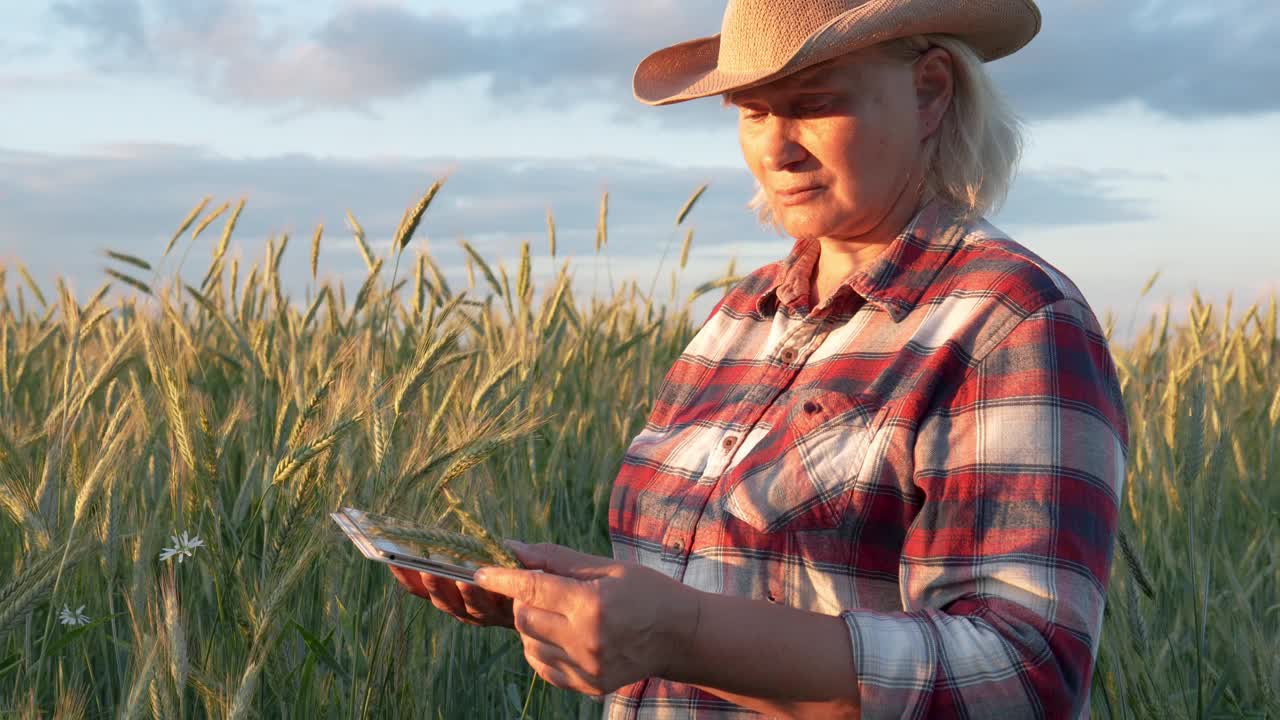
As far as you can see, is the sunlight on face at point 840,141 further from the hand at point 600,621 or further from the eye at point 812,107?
the hand at point 600,621

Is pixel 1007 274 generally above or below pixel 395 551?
above

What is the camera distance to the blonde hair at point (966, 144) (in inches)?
60.5

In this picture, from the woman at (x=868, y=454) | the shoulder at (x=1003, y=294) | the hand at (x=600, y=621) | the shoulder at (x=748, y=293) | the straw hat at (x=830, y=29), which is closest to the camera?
the hand at (x=600, y=621)

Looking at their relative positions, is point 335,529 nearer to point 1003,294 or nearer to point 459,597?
point 459,597

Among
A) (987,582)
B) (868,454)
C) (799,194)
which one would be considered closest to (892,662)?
(987,582)

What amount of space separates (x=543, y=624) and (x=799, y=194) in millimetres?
685

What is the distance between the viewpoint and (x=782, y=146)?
1463mm

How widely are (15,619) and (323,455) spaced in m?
0.36

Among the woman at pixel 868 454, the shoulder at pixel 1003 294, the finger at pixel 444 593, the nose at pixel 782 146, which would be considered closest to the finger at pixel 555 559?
the woman at pixel 868 454

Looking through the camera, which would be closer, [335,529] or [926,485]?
[926,485]

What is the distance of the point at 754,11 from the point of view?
1584 millimetres

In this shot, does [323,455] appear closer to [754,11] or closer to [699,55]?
[754,11]

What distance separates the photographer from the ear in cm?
151

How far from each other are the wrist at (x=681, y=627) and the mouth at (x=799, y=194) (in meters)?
0.60
